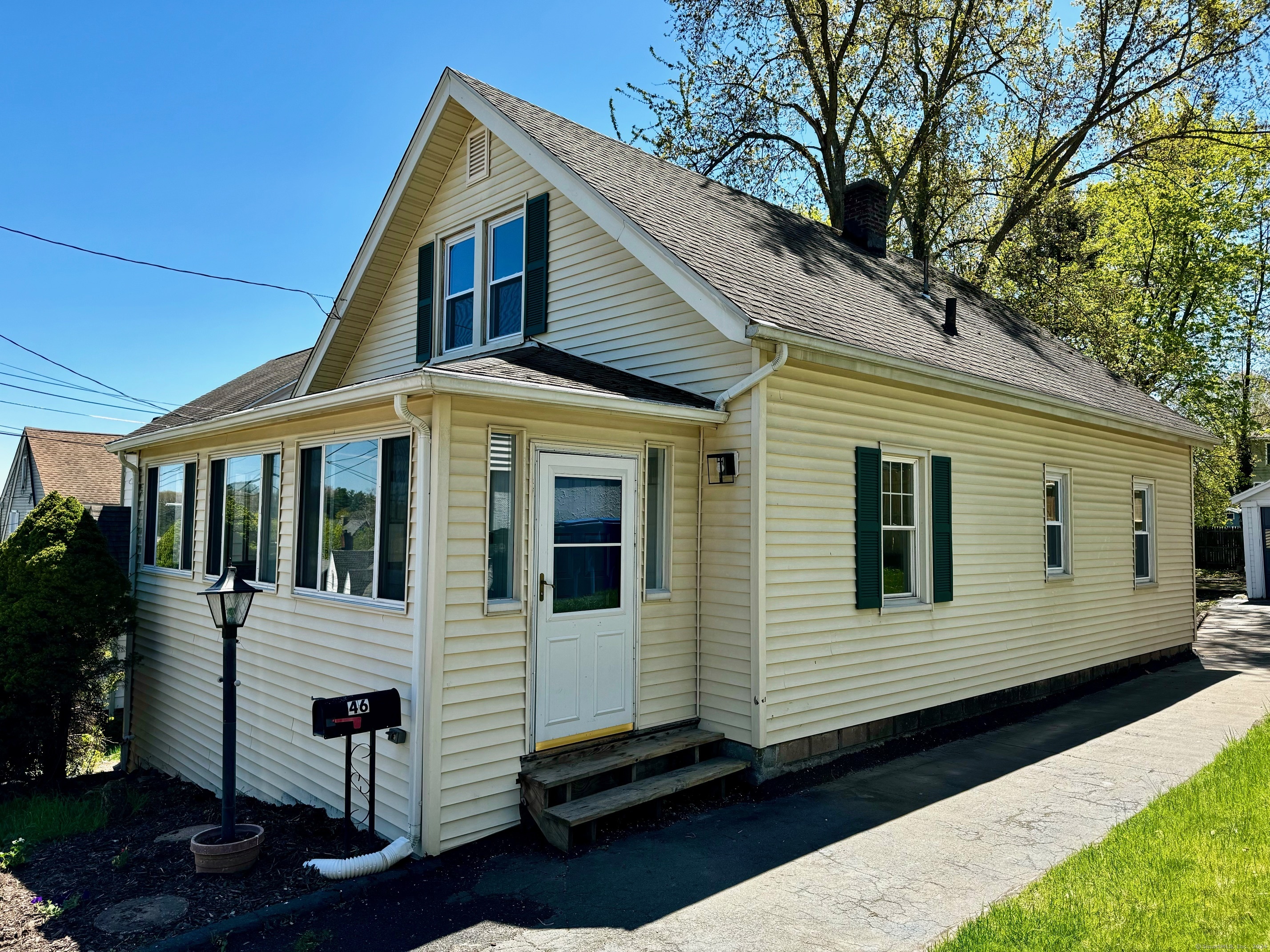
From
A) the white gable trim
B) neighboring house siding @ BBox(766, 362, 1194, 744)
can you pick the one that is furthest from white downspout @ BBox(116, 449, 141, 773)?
neighboring house siding @ BBox(766, 362, 1194, 744)

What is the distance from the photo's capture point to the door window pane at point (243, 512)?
26.4ft

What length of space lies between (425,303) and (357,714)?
21.2 feet

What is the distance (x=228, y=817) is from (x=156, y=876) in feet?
2.10

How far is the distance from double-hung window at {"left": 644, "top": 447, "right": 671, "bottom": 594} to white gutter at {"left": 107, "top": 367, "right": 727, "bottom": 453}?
1.48 ft

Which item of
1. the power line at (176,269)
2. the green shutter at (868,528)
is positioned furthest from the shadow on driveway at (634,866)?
the power line at (176,269)

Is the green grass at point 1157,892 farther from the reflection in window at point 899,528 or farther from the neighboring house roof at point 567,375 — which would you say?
the neighboring house roof at point 567,375

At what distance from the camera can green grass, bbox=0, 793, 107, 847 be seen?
711 cm

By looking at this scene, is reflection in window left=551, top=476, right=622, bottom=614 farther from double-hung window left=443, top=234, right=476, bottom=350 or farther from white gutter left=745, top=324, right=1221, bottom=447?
double-hung window left=443, top=234, right=476, bottom=350

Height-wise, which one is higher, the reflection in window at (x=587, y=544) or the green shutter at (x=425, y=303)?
the green shutter at (x=425, y=303)

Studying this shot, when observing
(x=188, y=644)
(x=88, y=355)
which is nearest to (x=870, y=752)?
(x=188, y=644)

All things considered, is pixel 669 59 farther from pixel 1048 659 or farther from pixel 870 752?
pixel 870 752

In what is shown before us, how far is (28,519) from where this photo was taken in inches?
390

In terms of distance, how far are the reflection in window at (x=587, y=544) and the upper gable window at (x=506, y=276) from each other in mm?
3360

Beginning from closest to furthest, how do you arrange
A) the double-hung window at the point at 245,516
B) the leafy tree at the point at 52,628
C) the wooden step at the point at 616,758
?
the wooden step at the point at 616,758
the double-hung window at the point at 245,516
the leafy tree at the point at 52,628
